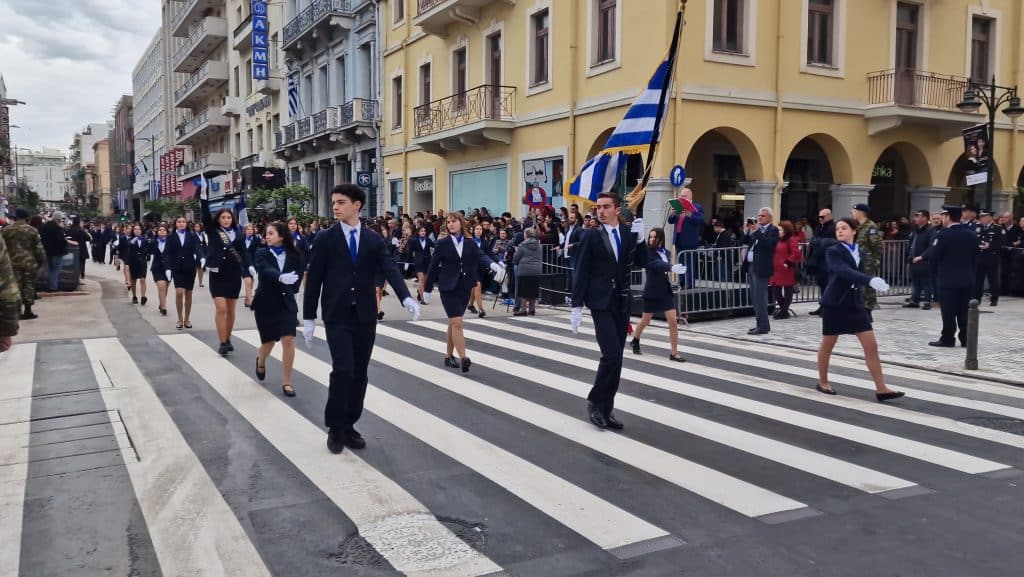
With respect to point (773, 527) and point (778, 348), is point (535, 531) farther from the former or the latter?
point (778, 348)

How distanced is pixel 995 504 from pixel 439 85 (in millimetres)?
24397

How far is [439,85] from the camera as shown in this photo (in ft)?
89.8

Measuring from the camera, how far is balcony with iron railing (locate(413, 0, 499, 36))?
79.8 ft

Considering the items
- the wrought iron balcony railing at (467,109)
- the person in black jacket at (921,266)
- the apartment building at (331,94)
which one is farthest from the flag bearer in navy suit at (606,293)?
the apartment building at (331,94)

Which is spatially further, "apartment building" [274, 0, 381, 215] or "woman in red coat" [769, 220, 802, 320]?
"apartment building" [274, 0, 381, 215]

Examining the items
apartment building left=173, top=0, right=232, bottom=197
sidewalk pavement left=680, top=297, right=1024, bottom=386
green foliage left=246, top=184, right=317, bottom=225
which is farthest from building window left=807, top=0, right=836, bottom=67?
apartment building left=173, top=0, right=232, bottom=197

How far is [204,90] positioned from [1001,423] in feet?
186

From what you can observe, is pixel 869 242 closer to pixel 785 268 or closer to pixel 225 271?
pixel 785 268

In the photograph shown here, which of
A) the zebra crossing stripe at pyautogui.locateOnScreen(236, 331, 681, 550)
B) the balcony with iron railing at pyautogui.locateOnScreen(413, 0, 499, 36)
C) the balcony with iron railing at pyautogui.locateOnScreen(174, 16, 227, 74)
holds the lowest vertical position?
the zebra crossing stripe at pyautogui.locateOnScreen(236, 331, 681, 550)

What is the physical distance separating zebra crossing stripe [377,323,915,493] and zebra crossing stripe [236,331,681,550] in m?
1.61

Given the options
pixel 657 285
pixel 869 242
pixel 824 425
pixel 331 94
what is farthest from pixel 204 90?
pixel 824 425

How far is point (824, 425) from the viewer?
6.90 meters

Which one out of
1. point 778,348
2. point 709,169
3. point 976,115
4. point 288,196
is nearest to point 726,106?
point 709,169

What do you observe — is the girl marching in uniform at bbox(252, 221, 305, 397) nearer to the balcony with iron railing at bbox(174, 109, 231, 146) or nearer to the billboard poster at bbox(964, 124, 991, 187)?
the billboard poster at bbox(964, 124, 991, 187)
